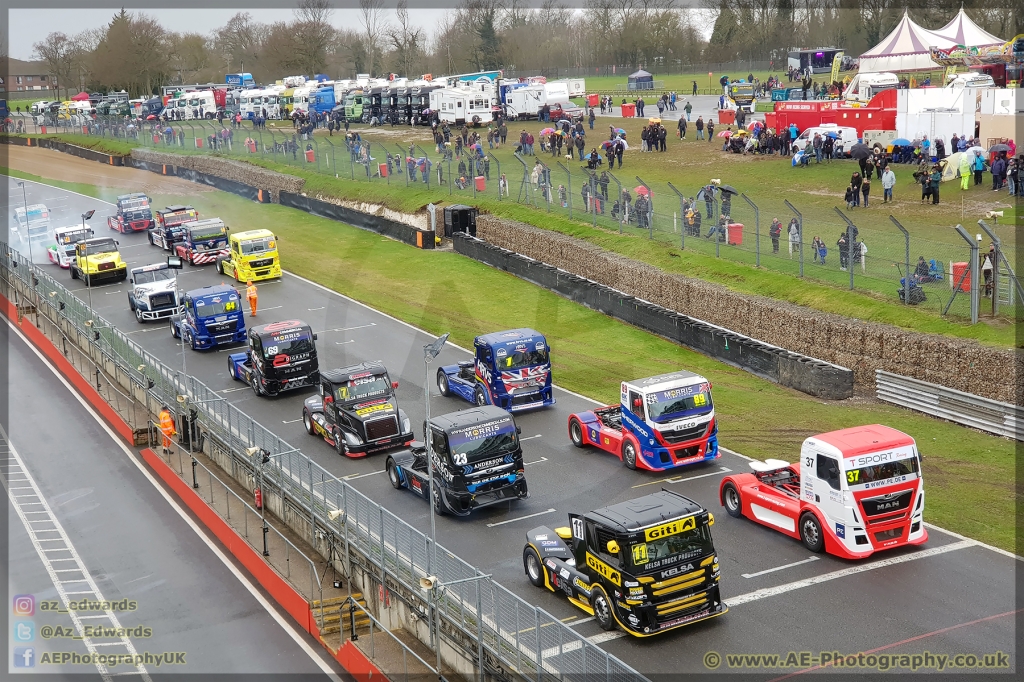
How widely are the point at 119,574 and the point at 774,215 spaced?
23.0m

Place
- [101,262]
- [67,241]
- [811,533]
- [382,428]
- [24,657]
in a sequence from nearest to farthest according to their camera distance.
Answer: [811,533] → [24,657] → [382,428] → [101,262] → [67,241]

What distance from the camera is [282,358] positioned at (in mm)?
31891

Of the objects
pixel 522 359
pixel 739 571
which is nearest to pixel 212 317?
pixel 522 359

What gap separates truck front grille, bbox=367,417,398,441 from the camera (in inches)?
1055

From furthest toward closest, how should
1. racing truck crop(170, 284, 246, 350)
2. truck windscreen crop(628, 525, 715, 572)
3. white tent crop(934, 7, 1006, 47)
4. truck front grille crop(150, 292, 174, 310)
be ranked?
white tent crop(934, 7, 1006, 47)
truck front grille crop(150, 292, 174, 310)
racing truck crop(170, 284, 246, 350)
truck windscreen crop(628, 525, 715, 572)

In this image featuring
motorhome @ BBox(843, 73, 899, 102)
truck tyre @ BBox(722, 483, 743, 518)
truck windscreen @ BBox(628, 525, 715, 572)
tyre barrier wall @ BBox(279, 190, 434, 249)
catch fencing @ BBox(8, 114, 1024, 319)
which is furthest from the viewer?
motorhome @ BBox(843, 73, 899, 102)

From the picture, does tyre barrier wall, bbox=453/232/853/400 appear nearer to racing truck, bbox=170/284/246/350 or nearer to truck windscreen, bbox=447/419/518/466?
truck windscreen, bbox=447/419/518/466

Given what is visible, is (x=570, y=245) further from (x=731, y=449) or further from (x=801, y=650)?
(x=801, y=650)

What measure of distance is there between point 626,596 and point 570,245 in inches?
1091

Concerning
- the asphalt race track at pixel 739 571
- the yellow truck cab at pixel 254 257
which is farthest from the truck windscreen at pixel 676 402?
the yellow truck cab at pixel 254 257

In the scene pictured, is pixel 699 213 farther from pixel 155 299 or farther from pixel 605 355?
pixel 155 299

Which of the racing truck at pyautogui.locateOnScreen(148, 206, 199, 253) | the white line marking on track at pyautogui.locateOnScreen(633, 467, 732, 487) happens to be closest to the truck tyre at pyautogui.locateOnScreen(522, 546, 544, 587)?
the white line marking on track at pyautogui.locateOnScreen(633, 467, 732, 487)

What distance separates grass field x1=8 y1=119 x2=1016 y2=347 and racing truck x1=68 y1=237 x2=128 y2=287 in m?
14.3

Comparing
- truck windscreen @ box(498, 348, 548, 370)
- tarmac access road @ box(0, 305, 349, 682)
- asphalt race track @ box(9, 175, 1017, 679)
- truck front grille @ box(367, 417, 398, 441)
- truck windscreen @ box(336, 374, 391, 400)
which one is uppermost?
truck windscreen @ box(498, 348, 548, 370)
